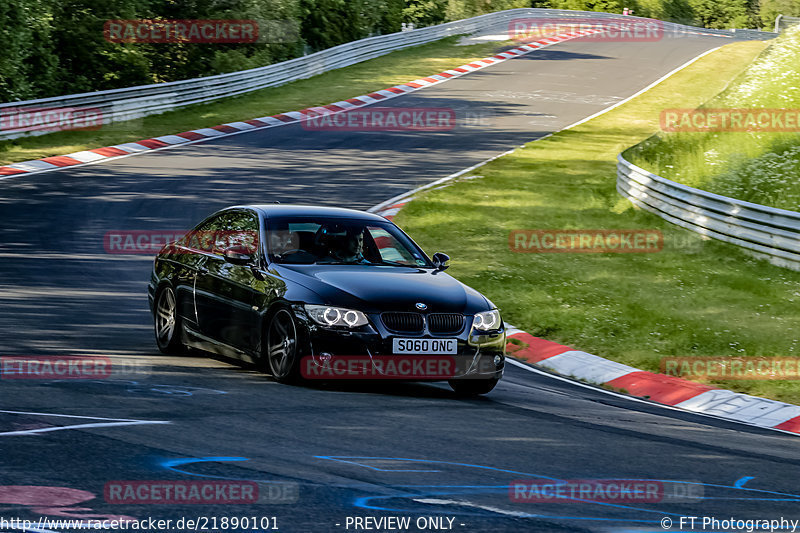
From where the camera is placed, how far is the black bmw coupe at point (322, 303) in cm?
882

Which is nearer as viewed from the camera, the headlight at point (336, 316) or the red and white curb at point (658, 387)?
the headlight at point (336, 316)

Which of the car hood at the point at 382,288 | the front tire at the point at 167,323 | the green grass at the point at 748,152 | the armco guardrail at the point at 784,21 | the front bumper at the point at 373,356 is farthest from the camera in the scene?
the armco guardrail at the point at 784,21

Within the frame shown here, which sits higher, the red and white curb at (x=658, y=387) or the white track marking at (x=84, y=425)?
the white track marking at (x=84, y=425)

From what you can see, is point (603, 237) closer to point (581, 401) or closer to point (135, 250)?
point (135, 250)

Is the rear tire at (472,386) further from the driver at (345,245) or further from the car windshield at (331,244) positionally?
the driver at (345,245)

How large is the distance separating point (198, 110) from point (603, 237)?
1775cm

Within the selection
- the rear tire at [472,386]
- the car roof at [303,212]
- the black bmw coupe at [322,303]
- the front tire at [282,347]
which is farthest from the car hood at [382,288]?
the car roof at [303,212]

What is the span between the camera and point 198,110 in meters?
33.1

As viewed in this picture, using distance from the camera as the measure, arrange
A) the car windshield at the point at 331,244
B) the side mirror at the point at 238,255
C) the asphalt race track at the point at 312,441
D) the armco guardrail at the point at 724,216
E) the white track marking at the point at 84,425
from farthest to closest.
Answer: the armco guardrail at the point at 724,216 < the car windshield at the point at 331,244 < the side mirror at the point at 238,255 < the white track marking at the point at 84,425 < the asphalt race track at the point at 312,441

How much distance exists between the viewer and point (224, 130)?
30.0 m

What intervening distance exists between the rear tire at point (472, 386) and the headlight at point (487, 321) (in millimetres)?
482

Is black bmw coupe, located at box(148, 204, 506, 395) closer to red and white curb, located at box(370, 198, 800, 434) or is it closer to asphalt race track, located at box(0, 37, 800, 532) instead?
asphalt race track, located at box(0, 37, 800, 532)

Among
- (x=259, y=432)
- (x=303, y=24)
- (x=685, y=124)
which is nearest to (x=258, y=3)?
(x=303, y=24)

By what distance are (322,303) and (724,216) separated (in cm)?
1046
